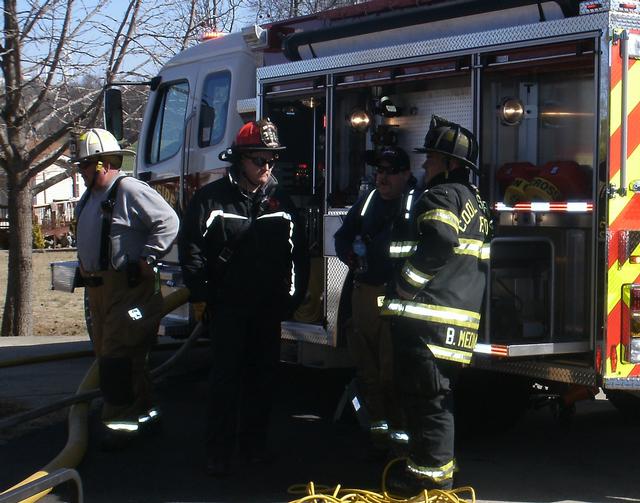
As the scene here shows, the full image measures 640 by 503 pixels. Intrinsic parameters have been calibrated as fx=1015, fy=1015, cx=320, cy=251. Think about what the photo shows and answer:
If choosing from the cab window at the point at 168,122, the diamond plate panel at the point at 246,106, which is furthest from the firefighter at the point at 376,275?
the cab window at the point at 168,122

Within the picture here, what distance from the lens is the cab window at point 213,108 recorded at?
25.8ft

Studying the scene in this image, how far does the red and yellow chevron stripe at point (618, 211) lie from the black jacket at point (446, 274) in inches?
24.2

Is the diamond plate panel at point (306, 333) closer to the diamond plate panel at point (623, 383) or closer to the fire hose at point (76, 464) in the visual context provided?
the fire hose at point (76, 464)

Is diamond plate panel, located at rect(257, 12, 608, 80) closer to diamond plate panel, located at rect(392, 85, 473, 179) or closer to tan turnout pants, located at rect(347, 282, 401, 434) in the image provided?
diamond plate panel, located at rect(392, 85, 473, 179)

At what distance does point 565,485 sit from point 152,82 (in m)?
5.11

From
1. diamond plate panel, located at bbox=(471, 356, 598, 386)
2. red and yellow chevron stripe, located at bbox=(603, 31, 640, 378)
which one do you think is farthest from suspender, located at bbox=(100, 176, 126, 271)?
red and yellow chevron stripe, located at bbox=(603, 31, 640, 378)

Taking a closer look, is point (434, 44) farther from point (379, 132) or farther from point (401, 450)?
point (401, 450)

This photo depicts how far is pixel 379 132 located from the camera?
6.33 meters

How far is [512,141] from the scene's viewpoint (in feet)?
19.5

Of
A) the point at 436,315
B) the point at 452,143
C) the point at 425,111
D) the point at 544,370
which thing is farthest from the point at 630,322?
the point at 425,111

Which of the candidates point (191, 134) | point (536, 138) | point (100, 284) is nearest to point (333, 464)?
point (100, 284)

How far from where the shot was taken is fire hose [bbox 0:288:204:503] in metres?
5.30

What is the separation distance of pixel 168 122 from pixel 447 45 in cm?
365

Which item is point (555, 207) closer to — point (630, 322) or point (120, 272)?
point (630, 322)
